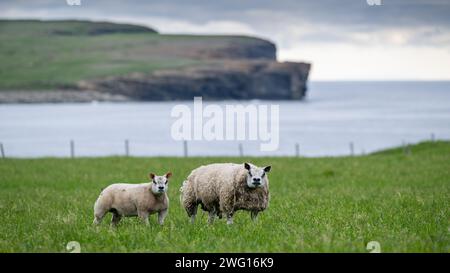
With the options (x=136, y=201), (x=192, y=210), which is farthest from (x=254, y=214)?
(x=136, y=201)

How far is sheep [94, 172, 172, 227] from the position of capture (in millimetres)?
15766

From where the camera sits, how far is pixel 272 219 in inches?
635

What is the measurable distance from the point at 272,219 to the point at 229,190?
3.72 ft

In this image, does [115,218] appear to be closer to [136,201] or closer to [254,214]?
[136,201]

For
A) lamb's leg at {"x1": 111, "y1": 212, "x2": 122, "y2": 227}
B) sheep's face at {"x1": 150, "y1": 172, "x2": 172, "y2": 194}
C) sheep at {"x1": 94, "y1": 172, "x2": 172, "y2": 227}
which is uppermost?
sheep's face at {"x1": 150, "y1": 172, "x2": 172, "y2": 194}

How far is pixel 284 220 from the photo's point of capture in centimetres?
1603

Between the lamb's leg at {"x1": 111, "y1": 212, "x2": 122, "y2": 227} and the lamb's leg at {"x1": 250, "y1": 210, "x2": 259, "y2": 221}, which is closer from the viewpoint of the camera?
the lamb's leg at {"x1": 250, "y1": 210, "x2": 259, "y2": 221}

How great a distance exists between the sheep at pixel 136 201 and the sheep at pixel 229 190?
94cm

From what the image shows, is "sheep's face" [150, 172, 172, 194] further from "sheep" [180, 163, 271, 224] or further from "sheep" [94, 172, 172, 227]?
"sheep" [180, 163, 271, 224]

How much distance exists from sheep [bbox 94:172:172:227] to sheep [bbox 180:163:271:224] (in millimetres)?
944

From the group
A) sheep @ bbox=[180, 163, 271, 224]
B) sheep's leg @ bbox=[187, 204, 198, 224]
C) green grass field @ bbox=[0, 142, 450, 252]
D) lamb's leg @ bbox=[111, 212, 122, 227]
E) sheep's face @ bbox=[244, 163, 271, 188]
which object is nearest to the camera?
green grass field @ bbox=[0, 142, 450, 252]

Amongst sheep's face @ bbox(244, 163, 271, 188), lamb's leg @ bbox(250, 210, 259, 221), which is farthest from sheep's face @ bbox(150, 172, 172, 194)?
lamb's leg @ bbox(250, 210, 259, 221)

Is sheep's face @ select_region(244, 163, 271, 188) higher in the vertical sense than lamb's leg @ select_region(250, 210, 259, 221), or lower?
higher
